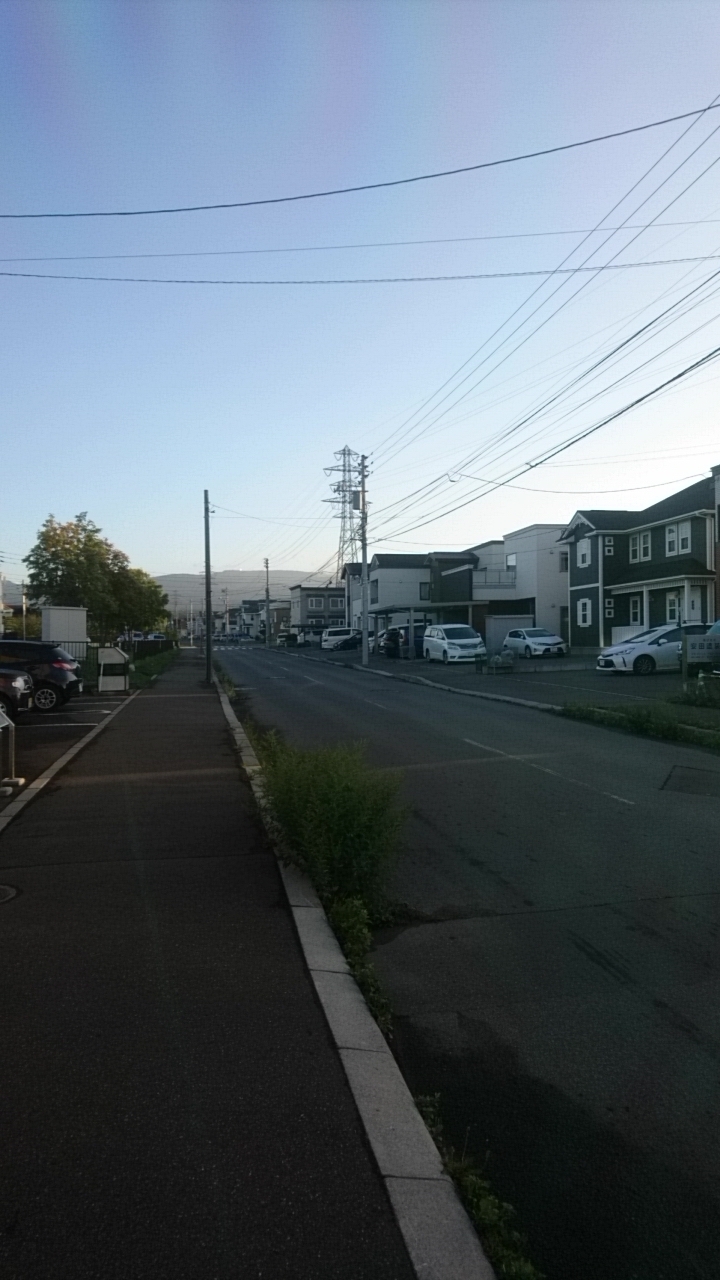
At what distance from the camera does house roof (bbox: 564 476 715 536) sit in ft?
132

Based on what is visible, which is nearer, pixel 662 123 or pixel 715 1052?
pixel 715 1052

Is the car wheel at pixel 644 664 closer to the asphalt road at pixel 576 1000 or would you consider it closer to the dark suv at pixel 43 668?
the dark suv at pixel 43 668

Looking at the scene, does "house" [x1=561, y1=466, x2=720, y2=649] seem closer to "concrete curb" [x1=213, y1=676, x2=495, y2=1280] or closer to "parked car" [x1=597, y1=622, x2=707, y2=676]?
"parked car" [x1=597, y1=622, x2=707, y2=676]

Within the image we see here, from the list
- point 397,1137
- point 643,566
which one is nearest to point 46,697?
point 397,1137

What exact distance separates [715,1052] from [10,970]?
3.53 metres

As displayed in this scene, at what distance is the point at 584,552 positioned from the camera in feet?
160

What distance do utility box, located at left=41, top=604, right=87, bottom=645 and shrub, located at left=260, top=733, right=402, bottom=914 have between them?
77.2ft

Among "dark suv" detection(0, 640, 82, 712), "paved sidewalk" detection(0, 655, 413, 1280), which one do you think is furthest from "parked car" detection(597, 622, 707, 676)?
"paved sidewalk" detection(0, 655, 413, 1280)

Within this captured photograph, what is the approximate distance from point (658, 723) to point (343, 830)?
34.3ft

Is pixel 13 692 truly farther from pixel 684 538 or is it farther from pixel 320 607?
pixel 320 607

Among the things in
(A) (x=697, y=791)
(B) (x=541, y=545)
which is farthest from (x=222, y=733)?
(B) (x=541, y=545)

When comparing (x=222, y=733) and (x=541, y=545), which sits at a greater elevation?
(x=541, y=545)

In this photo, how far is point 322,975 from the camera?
528cm

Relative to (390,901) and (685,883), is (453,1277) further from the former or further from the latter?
(685,883)
